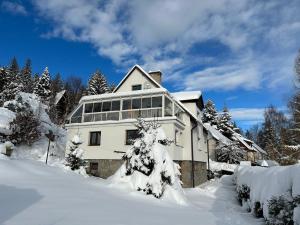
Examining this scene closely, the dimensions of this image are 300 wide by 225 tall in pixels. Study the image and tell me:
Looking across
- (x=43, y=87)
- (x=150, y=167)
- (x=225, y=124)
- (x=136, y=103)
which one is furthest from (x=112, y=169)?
(x=43, y=87)

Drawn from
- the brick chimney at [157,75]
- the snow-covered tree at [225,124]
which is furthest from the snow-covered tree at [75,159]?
the snow-covered tree at [225,124]

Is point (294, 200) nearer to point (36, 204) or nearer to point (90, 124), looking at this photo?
point (36, 204)

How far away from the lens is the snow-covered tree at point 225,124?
5150 centimetres

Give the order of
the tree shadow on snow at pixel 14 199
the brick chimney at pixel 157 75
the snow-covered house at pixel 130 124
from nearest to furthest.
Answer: the tree shadow on snow at pixel 14 199, the snow-covered house at pixel 130 124, the brick chimney at pixel 157 75

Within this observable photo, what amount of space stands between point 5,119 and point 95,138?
11.3 m

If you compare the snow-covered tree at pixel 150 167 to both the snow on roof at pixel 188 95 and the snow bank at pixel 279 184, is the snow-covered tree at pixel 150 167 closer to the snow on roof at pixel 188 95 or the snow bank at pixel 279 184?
the snow bank at pixel 279 184

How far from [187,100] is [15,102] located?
20473mm

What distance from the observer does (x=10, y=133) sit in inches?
1149

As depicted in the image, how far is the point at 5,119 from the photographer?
3084 centimetres

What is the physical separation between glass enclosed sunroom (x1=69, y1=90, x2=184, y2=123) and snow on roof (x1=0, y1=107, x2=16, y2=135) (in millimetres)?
6853

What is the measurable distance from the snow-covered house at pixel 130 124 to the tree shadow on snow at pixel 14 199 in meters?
14.6

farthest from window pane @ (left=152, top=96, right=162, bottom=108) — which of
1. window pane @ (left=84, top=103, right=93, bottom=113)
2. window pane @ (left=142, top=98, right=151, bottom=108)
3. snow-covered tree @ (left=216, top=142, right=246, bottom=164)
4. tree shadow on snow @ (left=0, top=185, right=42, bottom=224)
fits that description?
snow-covered tree @ (left=216, top=142, right=246, bottom=164)

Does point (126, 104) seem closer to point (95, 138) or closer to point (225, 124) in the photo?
point (95, 138)

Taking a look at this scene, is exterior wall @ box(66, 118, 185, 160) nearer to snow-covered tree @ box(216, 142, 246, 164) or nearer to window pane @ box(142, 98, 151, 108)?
window pane @ box(142, 98, 151, 108)
